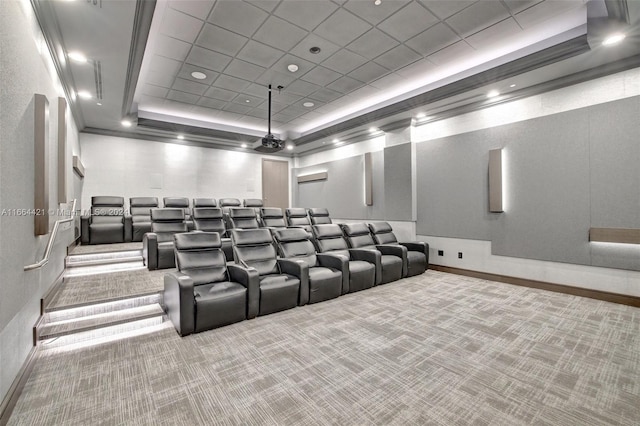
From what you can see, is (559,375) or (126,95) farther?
(126,95)

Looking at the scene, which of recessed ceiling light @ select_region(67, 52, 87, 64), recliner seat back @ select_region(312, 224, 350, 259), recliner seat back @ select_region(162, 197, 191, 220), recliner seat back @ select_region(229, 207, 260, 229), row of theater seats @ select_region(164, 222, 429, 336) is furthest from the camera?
recliner seat back @ select_region(162, 197, 191, 220)

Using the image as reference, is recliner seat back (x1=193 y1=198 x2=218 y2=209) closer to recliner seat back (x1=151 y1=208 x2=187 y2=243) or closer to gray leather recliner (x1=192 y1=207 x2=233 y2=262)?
recliner seat back (x1=151 y1=208 x2=187 y2=243)

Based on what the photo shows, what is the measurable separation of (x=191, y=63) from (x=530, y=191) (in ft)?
18.7

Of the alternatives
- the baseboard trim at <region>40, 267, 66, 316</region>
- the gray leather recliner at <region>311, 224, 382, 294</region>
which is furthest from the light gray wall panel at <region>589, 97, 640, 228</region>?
the baseboard trim at <region>40, 267, 66, 316</region>

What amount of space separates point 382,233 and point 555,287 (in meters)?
2.83

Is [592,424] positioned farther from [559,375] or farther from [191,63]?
[191,63]

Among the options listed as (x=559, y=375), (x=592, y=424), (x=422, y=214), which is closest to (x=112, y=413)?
(x=592, y=424)

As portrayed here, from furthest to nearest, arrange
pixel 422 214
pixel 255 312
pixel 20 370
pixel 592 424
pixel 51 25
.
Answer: pixel 422 214
pixel 255 312
pixel 51 25
pixel 20 370
pixel 592 424

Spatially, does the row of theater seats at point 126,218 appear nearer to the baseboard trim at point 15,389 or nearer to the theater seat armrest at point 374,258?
→ the theater seat armrest at point 374,258

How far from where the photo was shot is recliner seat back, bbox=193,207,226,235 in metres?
5.08

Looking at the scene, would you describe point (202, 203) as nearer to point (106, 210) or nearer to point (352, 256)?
point (106, 210)

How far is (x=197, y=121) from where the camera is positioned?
277 inches

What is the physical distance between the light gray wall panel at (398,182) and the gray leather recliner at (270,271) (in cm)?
329

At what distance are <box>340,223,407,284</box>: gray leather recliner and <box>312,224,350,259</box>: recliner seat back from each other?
0.83 feet
